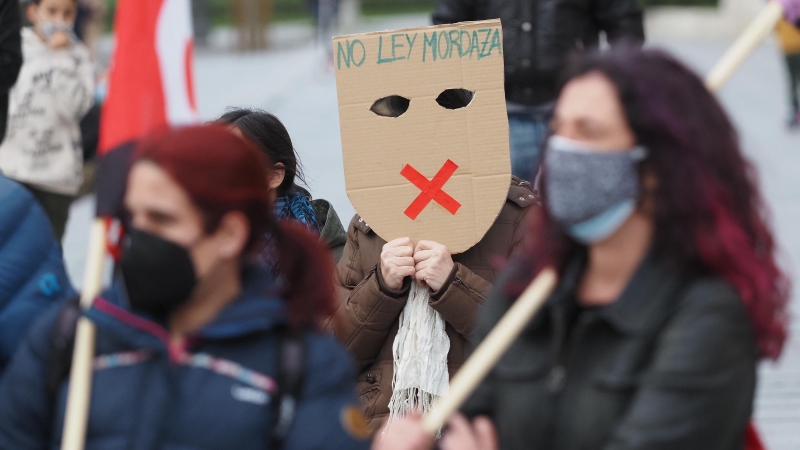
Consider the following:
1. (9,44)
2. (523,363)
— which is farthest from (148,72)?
(9,44)

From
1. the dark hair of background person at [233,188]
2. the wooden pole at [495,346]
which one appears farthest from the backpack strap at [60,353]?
the wooden pole at [495,346]

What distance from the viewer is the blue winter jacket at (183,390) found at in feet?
6.51

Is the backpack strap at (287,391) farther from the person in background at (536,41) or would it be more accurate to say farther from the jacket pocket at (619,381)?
the person in background at (536,41)

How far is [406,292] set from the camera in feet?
10.5

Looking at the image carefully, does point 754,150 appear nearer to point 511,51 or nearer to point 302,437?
point 302,437

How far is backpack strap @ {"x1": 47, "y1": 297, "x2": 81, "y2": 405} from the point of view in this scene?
2.04 m

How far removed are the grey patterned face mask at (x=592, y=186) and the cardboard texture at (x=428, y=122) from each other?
109 centimetres

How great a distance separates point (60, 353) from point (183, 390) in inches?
9.0

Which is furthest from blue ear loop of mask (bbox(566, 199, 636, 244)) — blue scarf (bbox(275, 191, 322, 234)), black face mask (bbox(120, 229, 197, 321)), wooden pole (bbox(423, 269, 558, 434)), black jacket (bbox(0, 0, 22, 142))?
black jacket (bbox(0, 0, 22, 142))

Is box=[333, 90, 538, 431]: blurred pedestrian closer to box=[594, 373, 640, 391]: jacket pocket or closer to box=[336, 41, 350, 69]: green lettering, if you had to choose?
box=[336, 41, 350, 69]: green lettering

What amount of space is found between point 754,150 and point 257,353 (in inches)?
39.1

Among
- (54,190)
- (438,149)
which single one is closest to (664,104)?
(438,149)

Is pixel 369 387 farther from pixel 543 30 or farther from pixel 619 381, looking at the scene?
pixel 543 30

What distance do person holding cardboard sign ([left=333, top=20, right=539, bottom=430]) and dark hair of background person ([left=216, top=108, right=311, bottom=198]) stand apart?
14.5 inches
